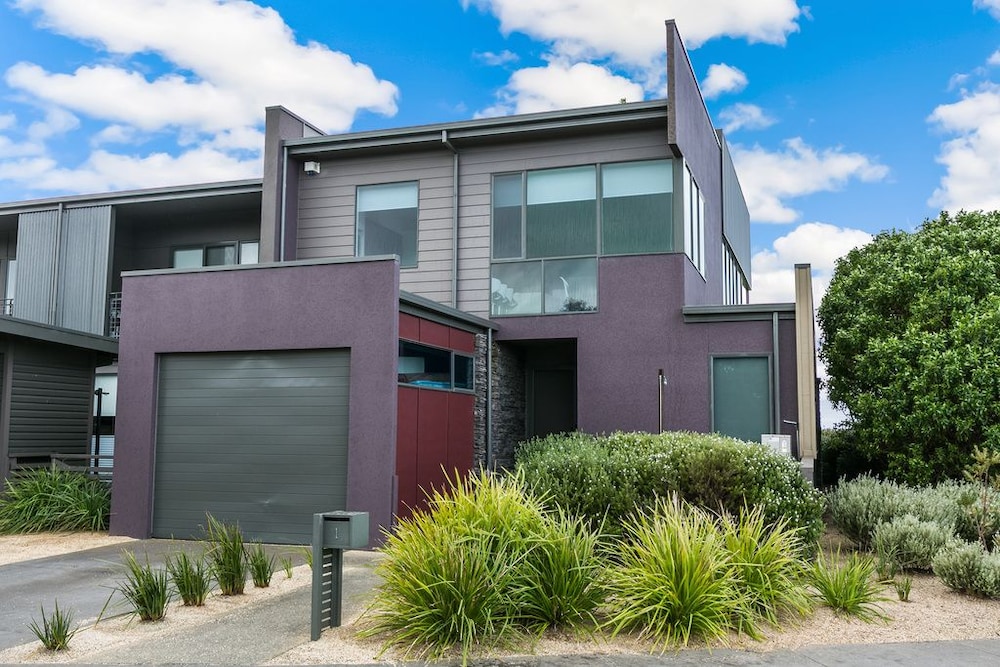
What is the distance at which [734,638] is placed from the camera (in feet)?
21.6

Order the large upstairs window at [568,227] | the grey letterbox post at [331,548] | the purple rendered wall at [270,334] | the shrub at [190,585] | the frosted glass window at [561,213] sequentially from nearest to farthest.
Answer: the grey letterbox post at [331,548]
the shrub at [190,585]
the purple rendered wall at [270,334]
the large upstairs window at [568,227]
the frosted glass window at [561,213]

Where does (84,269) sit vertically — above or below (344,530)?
above

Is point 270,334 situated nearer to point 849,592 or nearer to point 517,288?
point 517,288

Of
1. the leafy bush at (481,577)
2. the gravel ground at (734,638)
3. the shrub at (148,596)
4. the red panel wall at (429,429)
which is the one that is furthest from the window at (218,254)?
the leafy bush at (481,577)

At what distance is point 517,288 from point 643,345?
7.87 ft

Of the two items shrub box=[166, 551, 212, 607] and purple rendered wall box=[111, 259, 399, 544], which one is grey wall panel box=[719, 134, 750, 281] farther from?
shrub box=[166, 551, 212, 607]

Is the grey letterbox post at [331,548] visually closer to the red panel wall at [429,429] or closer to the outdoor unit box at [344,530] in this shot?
the outdoor unit box at [344,530]

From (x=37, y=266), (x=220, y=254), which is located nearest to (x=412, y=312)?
(x=220, y=254)

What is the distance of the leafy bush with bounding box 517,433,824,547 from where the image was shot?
8531mm

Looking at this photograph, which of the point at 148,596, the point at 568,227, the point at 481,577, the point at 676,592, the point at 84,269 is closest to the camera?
the point at 481,577

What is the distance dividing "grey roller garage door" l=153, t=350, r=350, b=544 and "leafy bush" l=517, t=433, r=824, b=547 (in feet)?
12.7

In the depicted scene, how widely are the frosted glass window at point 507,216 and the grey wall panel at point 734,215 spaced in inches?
265

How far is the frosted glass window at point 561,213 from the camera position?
14.9 metres

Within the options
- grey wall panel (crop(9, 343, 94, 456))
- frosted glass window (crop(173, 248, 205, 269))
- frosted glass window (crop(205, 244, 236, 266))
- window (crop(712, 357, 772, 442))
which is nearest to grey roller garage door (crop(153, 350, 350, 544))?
grey wall panel (crop(9, 343, 94, 456))
